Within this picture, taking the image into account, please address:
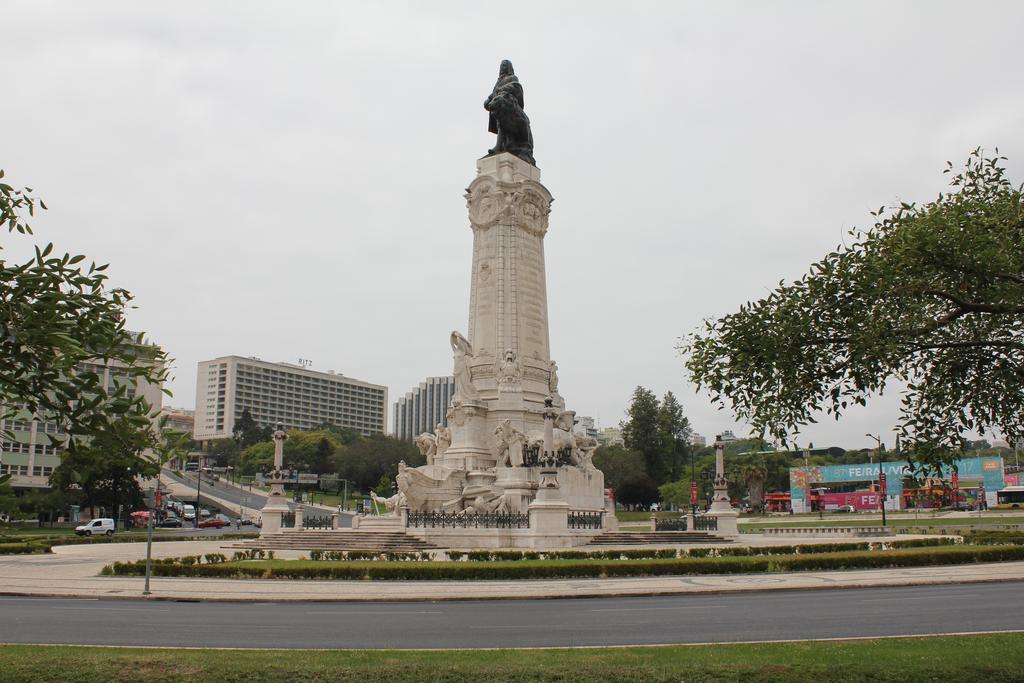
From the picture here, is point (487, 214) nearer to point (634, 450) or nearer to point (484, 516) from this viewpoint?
point (484, 516)

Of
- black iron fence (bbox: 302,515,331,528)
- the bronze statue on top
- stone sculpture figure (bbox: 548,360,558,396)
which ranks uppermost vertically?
the bronze statue on top

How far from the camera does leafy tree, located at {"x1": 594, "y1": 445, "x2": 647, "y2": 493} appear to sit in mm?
96250

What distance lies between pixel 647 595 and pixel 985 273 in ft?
44.2

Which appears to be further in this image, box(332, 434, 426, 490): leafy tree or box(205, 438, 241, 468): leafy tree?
box(205, 438, 241, 468): leafy tree

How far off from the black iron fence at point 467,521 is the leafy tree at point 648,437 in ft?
245

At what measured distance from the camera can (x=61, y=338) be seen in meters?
7.42

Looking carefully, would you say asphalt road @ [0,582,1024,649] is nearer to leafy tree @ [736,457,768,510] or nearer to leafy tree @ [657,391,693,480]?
leafy tree @ [736,457,768,510]

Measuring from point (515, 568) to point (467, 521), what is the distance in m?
11.7

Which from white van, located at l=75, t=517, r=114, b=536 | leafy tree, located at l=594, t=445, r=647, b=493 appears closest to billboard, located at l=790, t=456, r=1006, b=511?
leafy tree, located at l=594, t=445, r=647, b=493

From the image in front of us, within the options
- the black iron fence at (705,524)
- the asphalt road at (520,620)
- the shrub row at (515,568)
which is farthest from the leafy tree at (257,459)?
the asphalt road at (520,620)

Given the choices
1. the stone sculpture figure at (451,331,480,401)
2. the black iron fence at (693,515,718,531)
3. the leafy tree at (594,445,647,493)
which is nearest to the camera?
the stone sculpture figure at (451,331,480,401)

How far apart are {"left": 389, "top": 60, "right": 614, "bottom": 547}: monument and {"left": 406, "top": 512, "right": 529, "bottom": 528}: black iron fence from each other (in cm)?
8

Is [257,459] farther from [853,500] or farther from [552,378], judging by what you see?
[552,378]

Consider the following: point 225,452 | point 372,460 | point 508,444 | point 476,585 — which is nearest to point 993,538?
point 508,444
